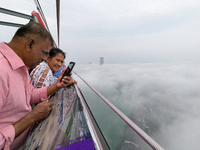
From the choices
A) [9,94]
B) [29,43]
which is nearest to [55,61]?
[29,43]

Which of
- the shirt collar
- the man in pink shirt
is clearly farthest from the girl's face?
the shirt collar

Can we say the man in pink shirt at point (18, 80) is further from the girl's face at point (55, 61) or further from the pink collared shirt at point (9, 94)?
the girl's face at point (55, 61)

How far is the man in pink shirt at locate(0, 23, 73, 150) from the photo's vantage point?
0.54m

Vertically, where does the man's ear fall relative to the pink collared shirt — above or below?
above

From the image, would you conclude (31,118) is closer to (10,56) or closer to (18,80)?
(18,80)

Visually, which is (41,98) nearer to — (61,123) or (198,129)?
(61,123)

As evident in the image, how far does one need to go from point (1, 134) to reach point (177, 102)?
124001 mm

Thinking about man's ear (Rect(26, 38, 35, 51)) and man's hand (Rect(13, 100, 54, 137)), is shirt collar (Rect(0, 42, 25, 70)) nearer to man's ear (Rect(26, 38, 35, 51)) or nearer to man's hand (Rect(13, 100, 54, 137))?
man's ear (Rect(26, 38, 35, 51))

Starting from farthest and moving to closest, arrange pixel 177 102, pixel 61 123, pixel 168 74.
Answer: pixel 168 74 → pixel 177 102 → pixel 61 123

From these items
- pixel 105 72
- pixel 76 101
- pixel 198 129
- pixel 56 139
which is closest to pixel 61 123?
pixel 56 139

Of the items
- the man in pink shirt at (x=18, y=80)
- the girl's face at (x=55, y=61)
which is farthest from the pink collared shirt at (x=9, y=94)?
the girl's face at (x=55, y=61)

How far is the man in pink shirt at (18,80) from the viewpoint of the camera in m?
0.54

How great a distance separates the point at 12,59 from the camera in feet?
1.93

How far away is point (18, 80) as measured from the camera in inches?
24.6
